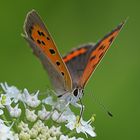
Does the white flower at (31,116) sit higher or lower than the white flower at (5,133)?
higher

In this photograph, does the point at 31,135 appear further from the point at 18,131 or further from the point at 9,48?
the point at 9,48

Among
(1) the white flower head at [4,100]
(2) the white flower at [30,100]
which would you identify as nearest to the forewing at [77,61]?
(2) the white flower at [30,100]

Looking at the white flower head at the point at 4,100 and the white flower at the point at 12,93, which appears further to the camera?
the white flower at the point at 12,93

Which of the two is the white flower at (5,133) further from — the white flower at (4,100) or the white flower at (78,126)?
the white flower at (78,126)

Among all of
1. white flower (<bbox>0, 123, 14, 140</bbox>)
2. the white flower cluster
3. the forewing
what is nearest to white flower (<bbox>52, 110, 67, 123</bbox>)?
the white flower cluster

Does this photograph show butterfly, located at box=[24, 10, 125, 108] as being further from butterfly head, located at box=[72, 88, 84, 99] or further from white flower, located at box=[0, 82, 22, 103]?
white flower, located at box=[0, 82, 22, 103]

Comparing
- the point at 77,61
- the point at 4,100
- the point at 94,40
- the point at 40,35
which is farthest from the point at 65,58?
the point at 94,40

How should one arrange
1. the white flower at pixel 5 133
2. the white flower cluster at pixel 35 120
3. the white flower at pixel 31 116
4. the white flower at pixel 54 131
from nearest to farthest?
the white flower at pixel 5 133 < the white flower cluster at pixel 35 120 < the white flower at pixel 54 131 < the white flower at pixel 31 116
